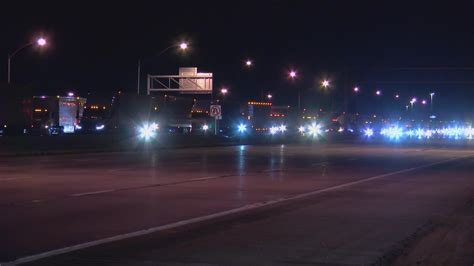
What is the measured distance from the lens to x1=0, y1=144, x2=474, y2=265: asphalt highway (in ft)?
33.2

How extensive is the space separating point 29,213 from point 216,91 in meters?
133

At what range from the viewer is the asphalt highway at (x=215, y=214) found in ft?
33.2

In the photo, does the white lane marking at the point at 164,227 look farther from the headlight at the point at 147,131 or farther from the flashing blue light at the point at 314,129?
the flashing blue light at the point at 314,129

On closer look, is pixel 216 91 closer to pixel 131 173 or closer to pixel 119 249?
pixel 131 173

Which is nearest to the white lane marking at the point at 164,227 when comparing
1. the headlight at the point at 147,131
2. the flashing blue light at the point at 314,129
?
the headlight at the point at 147,131

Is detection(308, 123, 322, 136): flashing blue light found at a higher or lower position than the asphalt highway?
higher

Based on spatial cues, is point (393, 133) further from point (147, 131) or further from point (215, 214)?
point (215, 214)

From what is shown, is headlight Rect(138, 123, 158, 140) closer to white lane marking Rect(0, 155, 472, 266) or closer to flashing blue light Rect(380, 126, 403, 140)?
white lane marking Rect(0, 155, 472, 266)

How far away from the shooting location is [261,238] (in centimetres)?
1137

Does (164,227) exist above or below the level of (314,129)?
below

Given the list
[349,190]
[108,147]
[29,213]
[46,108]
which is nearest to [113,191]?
[29,213]

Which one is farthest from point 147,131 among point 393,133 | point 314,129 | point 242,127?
point 393,133

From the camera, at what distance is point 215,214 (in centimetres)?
1417

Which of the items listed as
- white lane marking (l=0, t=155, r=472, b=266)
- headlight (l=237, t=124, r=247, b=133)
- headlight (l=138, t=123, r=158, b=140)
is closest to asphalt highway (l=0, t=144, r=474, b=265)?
white lane marking (l=0, t=155, r=472, b=266)
